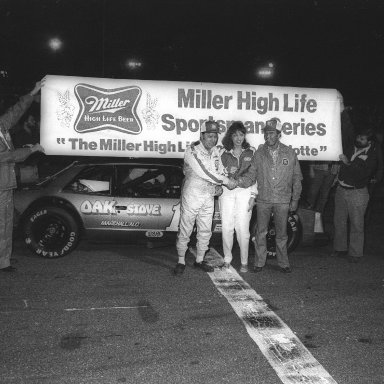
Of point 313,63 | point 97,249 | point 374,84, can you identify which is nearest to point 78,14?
point 313,63

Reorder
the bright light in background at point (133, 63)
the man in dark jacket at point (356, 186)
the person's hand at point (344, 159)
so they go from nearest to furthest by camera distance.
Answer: the man in dark jacket at point (356, 186)
the person's hand at point (344, 159)
the bright light in background at point (133, 63)

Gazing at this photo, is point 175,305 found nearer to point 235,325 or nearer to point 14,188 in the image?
point 235,325

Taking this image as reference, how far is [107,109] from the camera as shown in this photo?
696 centimetres

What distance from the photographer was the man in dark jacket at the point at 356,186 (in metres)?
7.09

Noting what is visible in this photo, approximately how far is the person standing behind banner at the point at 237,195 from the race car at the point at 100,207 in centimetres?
50

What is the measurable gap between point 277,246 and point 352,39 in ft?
56.8

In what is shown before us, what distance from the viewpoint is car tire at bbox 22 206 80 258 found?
22.3 feet

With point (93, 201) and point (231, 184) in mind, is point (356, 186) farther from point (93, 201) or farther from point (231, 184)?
point (93, 201)

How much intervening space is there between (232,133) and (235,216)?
1055 millimetres

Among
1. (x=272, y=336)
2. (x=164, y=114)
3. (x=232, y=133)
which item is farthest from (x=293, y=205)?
(x=272, y=336)

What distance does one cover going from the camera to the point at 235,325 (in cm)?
458

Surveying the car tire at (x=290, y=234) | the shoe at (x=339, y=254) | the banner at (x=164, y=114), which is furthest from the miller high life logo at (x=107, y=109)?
the shoe at (x=339, y=254)

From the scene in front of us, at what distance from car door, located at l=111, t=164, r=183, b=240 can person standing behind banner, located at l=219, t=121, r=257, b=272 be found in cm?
77

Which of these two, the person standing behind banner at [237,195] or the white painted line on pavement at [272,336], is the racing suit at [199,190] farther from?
the white painted line on pavement at [272,336]
